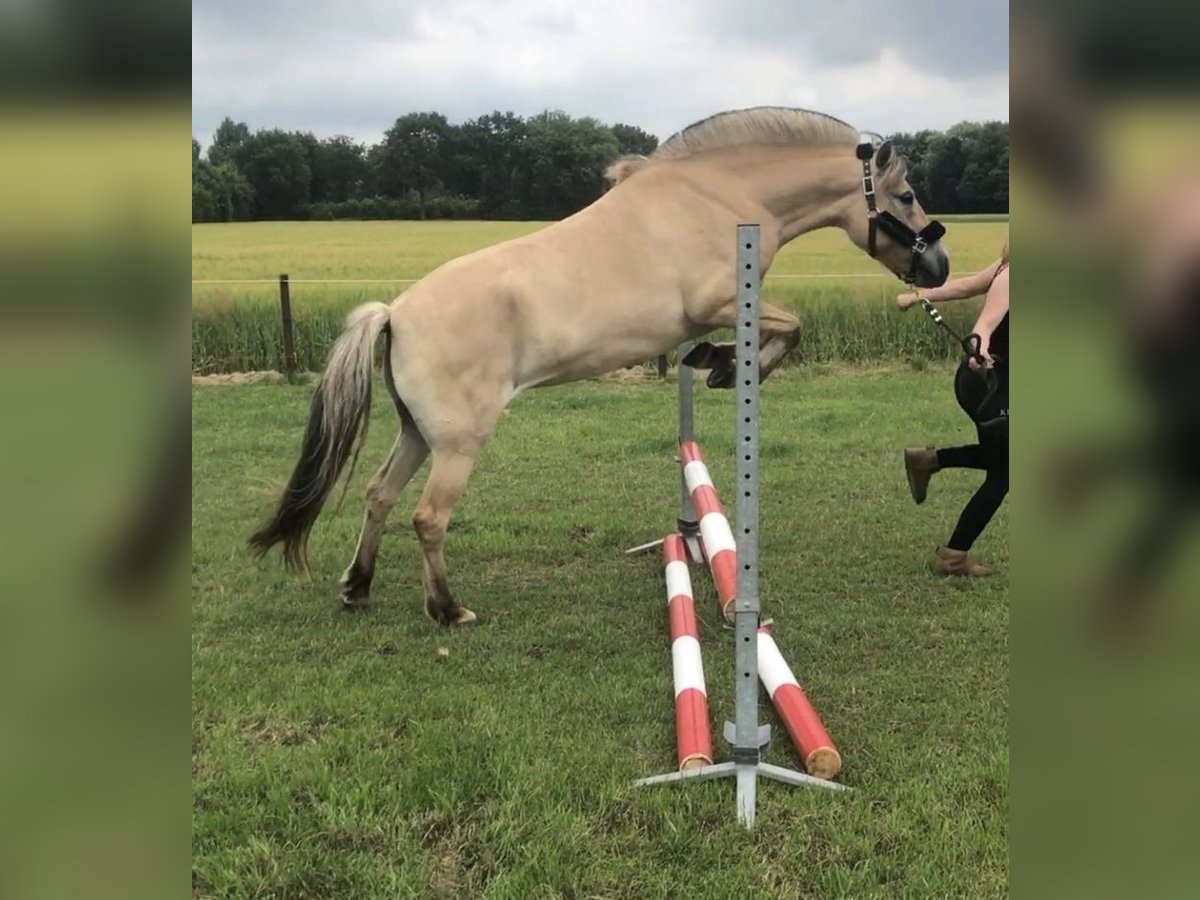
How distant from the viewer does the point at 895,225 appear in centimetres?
392

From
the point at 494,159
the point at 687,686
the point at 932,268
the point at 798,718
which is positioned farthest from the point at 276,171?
the point at 798,718

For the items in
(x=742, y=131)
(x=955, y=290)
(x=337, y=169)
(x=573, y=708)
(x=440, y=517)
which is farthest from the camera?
(x=337, y=169)

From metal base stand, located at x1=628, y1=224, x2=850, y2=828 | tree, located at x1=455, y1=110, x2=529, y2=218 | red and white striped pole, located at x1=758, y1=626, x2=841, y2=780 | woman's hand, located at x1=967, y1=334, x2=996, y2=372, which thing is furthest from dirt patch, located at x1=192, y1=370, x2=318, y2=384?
metal base stand, located at x1=628, y1=224, x2=850, y2=828

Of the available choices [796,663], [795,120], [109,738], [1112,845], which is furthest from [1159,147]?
[795,120]

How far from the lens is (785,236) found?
159 inches

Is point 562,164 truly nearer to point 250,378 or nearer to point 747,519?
point 250,378

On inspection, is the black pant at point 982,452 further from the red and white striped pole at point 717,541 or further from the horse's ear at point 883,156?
the red and white striped pole at point 717,541

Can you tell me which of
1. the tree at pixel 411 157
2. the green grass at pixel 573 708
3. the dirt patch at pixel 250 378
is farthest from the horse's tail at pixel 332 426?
the tree at pixel 411 157

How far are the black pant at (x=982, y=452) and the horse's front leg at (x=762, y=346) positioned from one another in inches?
33.0

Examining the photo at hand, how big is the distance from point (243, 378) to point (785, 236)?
27.2ft

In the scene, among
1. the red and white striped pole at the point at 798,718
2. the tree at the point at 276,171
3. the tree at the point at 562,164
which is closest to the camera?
the red and white striped pole at the point at 798,718

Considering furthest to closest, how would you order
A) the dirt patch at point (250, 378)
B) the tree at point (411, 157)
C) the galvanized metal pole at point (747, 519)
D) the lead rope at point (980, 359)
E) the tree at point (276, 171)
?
the tree at point (411, 157), the dirt patch at point (250, 378), the tree at point (276, 171), the lead rope at point (980, 359), the galvanized metal pole at point (747, 519)

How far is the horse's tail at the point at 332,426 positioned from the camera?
369 centimetres

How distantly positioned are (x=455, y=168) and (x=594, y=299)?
11.9 meters
